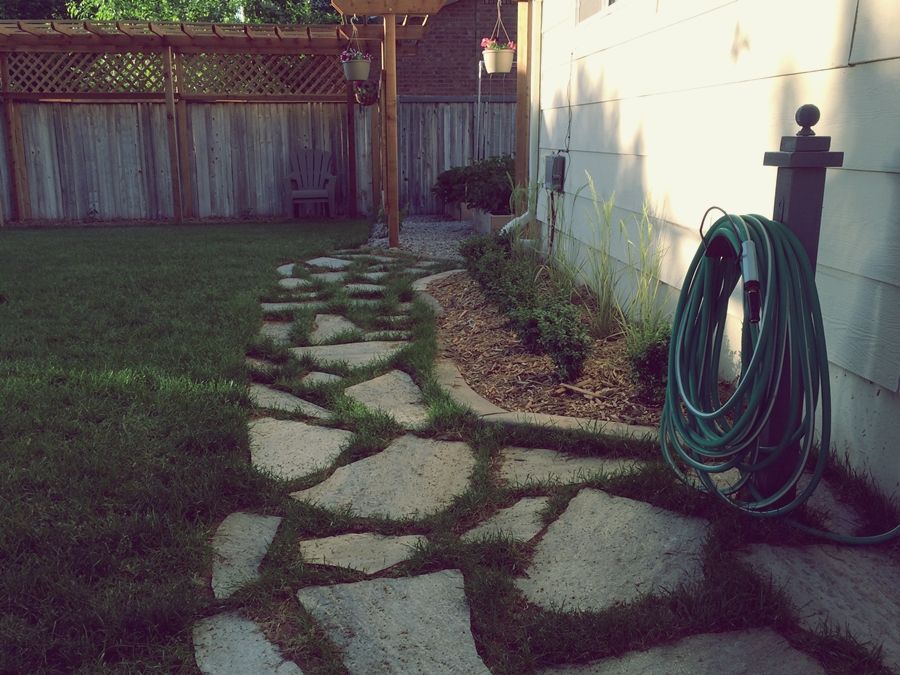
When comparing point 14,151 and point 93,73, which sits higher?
point 93,73

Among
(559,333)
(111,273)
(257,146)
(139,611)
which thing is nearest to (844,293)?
(559,333)

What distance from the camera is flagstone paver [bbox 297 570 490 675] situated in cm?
156

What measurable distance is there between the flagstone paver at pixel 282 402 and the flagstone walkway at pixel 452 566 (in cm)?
1

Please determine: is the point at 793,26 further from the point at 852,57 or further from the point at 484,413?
the point at 484,413

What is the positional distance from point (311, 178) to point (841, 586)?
940 centimetres

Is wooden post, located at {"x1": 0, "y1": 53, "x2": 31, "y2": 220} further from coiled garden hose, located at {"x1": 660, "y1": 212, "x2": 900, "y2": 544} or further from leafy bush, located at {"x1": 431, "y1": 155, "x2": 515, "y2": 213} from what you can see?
coiled garden hose, located at {"x1": 660, "y1": 212, "x2": 900, "y2": 544}

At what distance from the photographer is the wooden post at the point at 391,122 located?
693cm

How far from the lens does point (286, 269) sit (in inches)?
241

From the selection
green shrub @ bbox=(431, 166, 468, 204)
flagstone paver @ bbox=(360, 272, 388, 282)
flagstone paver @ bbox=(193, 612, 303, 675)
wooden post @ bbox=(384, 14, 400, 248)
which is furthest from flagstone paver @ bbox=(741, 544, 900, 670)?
green shrub @ bbox=(431, 166, 468, 204)

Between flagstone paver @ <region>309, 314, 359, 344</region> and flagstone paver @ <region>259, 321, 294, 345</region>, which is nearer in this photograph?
flagstone paver @ <region>259, 321, 294, 345</region>

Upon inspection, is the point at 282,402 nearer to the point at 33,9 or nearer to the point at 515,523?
the point at 515,523

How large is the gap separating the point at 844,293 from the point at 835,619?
3.17 feet

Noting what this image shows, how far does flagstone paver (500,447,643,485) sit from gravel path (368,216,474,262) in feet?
14.0

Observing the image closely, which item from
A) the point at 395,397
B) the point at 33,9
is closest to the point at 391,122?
the point at 395,397
